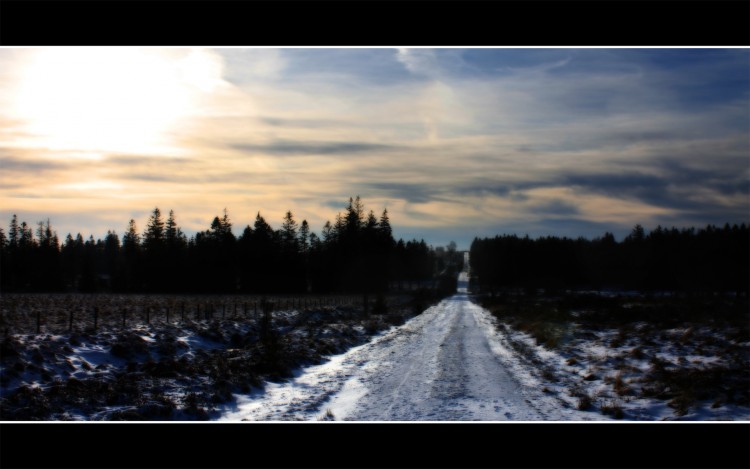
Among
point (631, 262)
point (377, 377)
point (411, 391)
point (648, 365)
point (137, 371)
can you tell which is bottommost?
point (377, 377)

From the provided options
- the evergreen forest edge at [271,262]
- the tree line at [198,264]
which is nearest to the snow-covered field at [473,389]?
the evergreen forest edge at [271,262]

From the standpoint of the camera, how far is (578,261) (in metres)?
116

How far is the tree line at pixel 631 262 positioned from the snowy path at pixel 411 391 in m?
55.6

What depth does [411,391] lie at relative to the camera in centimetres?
1309

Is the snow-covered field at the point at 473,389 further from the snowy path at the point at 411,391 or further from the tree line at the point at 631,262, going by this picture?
the tree line at the point at 631,262

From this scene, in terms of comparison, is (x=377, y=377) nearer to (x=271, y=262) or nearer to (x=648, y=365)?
(x=648, y=365)

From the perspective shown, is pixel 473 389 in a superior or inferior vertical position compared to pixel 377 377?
superior

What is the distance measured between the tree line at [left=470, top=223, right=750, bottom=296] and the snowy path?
5558cm

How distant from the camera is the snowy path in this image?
10.9 metres

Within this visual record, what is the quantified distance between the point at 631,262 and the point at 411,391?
327ft

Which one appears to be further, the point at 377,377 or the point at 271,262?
the point at 271,262

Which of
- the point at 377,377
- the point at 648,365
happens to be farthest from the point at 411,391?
the point at 648,365

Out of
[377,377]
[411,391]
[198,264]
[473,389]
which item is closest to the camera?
[411,391]
